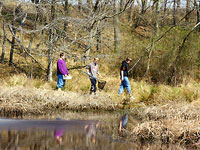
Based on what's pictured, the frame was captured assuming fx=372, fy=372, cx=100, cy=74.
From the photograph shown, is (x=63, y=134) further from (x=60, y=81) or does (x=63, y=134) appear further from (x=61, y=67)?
(x=60, y=81)

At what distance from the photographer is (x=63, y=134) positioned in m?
9.38

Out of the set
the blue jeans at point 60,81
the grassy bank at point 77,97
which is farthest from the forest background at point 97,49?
the blue jeans at point 60,81

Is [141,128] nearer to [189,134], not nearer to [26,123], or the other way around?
[189,134]

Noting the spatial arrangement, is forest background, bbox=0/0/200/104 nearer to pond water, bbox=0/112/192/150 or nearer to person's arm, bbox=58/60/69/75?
person's arm, bbox=58/60/69/75

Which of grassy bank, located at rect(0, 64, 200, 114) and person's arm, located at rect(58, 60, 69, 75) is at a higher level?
person's arm, located at rect(58, 60, 69, 75)

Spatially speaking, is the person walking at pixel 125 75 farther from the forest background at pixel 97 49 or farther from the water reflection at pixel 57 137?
the water reflection at pixel 57 137

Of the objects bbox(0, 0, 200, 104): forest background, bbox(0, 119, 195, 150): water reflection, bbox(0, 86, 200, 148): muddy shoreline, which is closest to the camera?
bbox(0, 119, 195, 150): water reflection

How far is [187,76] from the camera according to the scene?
2159 cm

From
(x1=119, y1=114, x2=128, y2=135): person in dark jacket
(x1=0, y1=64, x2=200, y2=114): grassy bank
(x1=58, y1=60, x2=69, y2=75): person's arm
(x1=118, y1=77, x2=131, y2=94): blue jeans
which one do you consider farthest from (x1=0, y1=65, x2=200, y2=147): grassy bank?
(x1=58, y1=60, x2=69, y2=75): person's arm

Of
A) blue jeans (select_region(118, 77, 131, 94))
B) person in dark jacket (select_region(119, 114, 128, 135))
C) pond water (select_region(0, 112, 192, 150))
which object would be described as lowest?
person in dark jacket (select_region(119, 114, 128, 135))

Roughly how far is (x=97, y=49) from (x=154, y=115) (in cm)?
1460

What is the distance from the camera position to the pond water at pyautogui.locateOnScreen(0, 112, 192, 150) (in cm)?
805

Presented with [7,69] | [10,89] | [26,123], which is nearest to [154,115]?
[26,123]

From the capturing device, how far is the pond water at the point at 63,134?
805cm
